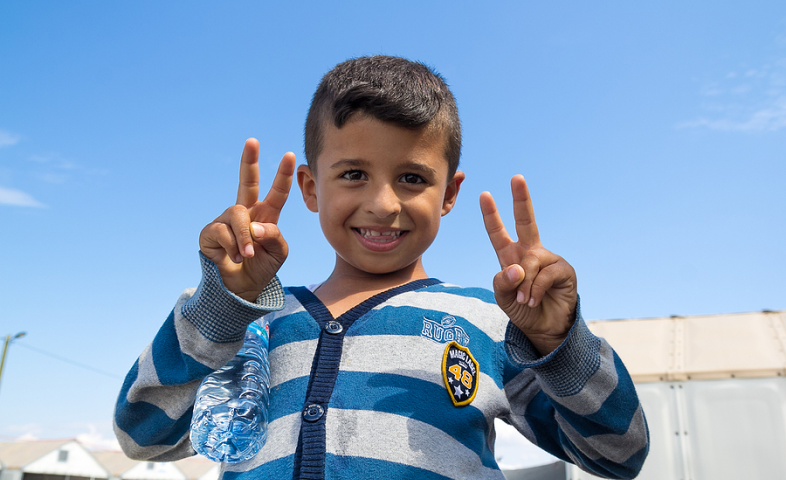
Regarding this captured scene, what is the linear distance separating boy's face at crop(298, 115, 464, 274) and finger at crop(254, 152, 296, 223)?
307mm

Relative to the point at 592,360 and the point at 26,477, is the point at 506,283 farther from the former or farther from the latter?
the point at 26,477

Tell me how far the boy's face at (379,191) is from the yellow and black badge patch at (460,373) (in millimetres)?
445

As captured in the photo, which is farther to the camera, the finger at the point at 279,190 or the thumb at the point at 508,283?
the finger at the point at 279,190

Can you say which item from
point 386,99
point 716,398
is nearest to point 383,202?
point 386,99

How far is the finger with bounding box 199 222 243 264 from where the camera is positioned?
1516 millimetres

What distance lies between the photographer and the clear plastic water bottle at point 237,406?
164 centimetres

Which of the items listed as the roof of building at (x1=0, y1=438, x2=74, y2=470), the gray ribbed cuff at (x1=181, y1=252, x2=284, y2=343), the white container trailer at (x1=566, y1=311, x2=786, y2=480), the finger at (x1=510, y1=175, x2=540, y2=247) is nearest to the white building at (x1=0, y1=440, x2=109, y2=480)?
the roof of building at (x1=0, y1=438, x2=74, y2=470)

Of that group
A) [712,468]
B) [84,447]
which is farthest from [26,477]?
[712,468]

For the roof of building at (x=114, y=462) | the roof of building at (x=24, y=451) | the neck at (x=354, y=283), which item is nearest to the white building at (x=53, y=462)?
the roof of building at (x=24, y=451)

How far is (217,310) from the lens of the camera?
5.10 feet

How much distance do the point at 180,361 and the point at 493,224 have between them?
98 cm

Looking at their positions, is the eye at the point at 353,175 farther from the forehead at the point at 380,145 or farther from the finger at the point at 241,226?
the finger at the point at 241,226

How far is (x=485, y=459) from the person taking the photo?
167 centimetres

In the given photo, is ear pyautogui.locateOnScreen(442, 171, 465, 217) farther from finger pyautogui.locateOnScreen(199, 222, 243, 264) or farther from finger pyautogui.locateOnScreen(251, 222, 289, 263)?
finger pyautogui.locateOnScreen(199, 222, 243, 264)
